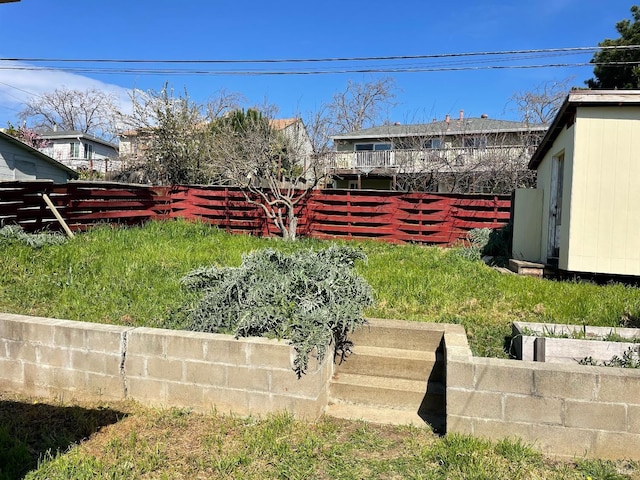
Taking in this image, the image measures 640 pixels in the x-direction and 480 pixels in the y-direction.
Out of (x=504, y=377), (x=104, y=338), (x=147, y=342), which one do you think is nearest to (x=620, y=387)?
(x=504, y=377)

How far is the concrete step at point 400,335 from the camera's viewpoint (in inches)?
153

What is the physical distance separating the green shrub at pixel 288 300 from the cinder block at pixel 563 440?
1.52 m

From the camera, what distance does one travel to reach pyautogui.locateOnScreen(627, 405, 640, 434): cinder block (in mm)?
2838

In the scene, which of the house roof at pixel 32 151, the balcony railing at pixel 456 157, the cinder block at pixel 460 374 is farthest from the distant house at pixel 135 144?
the cinder block at pixel 460 374

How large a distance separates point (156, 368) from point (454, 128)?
69.0 feet

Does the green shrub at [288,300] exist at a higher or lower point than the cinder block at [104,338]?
higher

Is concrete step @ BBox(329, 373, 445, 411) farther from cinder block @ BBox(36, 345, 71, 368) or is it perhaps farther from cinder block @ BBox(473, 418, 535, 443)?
cinder block @ BBox(36, 345, 71, 368)

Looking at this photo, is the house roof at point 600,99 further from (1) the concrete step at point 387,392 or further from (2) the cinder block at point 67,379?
(2) the cinder block at point 67,379

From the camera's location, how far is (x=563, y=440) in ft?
9.65

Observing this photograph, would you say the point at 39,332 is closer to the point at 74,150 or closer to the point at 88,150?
the point at 74,150

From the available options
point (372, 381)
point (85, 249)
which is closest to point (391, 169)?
point (85, 249)

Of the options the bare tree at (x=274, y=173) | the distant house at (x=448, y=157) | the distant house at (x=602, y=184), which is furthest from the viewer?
the distant house at (x=448, y=157)

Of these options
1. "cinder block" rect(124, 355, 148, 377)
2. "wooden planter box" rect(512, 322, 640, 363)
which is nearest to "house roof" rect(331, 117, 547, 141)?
"wooden planter box" rect(512, 322, 640, 363)

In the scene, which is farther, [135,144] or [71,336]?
[135,144]
